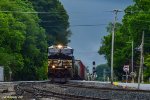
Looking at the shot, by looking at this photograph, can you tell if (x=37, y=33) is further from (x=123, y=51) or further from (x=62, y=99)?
(x=62, y=99)

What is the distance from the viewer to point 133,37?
9625 cm

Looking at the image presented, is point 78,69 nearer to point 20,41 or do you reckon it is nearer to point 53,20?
point 20,41

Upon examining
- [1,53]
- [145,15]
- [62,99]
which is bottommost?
[62,99]

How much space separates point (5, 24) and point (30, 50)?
11.9 meters

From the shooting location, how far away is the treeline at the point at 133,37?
92.2 metres

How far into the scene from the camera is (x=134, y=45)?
334 feet

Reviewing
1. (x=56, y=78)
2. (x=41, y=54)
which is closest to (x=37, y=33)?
(x=41, y=54)

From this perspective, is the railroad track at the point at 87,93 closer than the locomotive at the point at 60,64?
Yes

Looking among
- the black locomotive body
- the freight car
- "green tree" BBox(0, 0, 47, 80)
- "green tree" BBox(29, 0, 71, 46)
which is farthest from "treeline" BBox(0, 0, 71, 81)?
the black locomotive body

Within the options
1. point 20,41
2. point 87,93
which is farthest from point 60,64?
point 20,41

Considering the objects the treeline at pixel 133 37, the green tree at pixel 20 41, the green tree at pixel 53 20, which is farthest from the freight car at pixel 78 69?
the green tree at pixel 53 20

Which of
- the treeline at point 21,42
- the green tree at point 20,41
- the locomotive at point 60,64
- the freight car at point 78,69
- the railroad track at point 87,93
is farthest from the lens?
the green tree at point 20,41

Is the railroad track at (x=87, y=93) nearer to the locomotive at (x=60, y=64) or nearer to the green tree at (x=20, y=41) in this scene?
the locomotive at (x=60, y=64)

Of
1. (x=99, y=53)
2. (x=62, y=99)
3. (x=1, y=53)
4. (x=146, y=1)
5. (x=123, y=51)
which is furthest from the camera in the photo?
(x=99, y=53)
